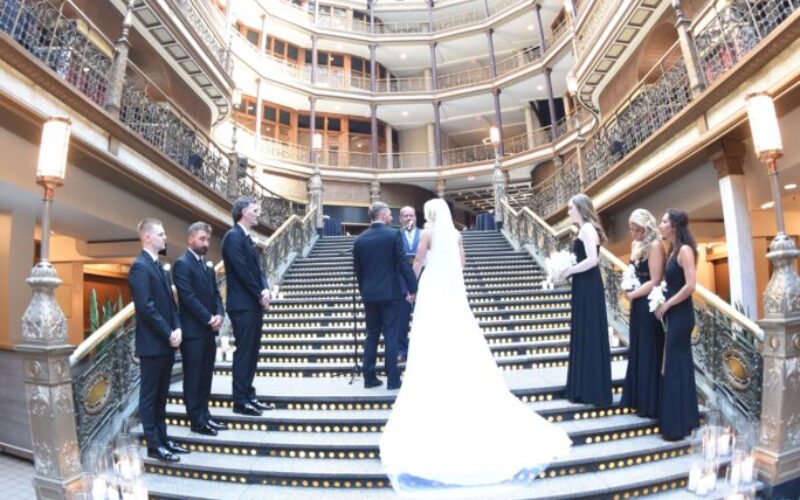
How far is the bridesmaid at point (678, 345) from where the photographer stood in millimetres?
3611

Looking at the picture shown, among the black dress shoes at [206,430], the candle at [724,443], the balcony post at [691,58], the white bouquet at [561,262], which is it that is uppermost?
the balcony post at [691,58]

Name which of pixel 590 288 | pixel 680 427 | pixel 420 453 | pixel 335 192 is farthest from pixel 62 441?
pixel 335 192

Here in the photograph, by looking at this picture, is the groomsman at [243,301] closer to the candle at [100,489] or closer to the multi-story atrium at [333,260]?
the multi-story atrium at [333,260]

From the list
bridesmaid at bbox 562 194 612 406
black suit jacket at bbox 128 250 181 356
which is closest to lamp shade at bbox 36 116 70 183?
black suit jacket at bbox 128 250 181 356

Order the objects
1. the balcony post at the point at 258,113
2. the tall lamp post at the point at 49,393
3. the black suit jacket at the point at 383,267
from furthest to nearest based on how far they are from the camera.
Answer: the balcony post at the point at 258,113
the black suit jacket at the point at 383,267
the tall lamp post at the point at 49,393

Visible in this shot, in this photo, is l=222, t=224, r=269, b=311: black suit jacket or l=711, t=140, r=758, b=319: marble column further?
l=711, t=140, r=758, b=319: marble column

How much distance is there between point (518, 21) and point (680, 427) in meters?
22.1

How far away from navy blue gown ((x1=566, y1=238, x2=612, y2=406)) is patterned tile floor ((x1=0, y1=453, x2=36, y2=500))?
5.14 meters

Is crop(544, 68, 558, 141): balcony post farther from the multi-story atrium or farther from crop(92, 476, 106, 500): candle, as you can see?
crop(92, 476, 106, 500): candle

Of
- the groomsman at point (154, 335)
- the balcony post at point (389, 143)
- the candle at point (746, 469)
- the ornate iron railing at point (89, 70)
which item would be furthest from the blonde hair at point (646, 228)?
the balcony post at point (389, 143)

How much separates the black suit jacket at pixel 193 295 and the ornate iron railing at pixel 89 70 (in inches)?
144

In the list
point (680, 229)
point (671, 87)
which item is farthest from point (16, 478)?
point (671, 87)

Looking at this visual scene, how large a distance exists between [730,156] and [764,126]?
3.21m

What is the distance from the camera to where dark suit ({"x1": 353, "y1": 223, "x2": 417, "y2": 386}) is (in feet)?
14.8
